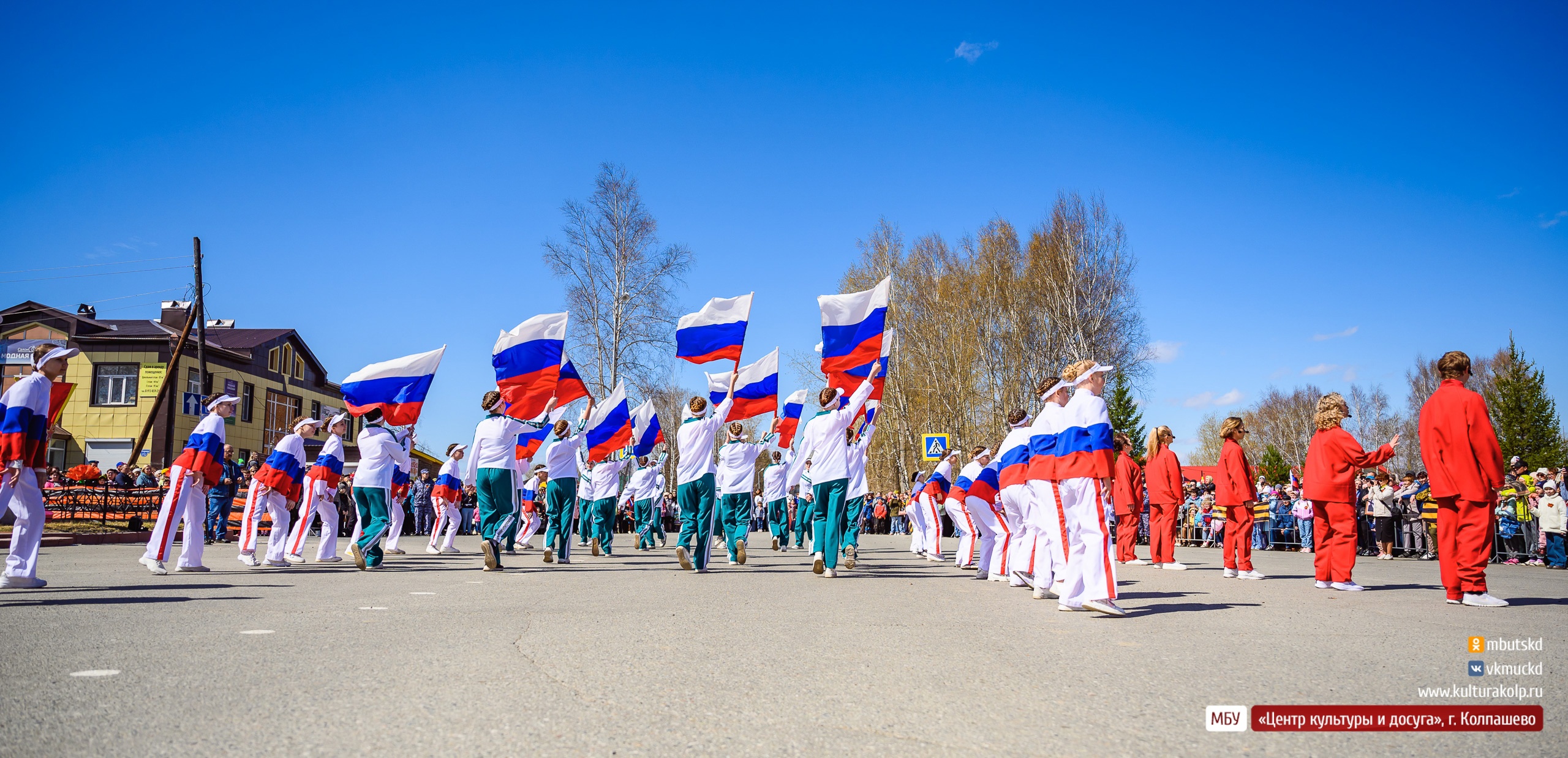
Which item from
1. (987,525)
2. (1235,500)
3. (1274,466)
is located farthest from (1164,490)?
(1274,466)

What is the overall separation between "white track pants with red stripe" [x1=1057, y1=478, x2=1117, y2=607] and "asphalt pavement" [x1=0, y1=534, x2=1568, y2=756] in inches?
10.5

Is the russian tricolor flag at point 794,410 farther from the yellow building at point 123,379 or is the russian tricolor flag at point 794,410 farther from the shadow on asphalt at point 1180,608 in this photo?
the yellow building at point 123,379

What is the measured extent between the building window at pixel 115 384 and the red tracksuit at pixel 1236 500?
49.2 metres

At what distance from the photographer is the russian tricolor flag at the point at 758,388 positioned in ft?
49.0

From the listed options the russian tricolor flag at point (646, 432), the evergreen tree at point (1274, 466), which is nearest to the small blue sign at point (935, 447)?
the russian tricolor flag at point (646, 432)

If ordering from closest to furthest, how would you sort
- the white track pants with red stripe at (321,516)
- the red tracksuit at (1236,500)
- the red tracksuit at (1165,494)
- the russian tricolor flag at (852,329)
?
the red tracksuit at (1236,500)
the white track pants with red stripe at (321,516)
the russian tricolor flag at (852,329)
the red tracksuit at (1165,494)

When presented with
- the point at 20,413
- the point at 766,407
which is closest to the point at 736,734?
the point at 20,413

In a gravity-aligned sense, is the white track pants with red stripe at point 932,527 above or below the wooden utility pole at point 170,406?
below

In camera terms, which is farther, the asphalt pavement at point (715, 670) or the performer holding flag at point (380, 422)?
the performer holding flag at point (380, 422)

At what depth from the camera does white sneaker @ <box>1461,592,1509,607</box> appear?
7.55 m

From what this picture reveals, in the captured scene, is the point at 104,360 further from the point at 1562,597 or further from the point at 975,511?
the point at 1562,597

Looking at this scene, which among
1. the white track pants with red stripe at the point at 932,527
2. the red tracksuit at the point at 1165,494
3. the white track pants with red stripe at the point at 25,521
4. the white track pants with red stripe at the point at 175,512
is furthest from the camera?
the white track pants with red stripe at the point at 932,527

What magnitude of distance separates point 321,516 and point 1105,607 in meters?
10.8

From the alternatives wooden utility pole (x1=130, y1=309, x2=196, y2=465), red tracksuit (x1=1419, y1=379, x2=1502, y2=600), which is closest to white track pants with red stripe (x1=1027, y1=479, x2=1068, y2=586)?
red tracksuit (x1=1419, y1=379, x2=1502, y2=600)
